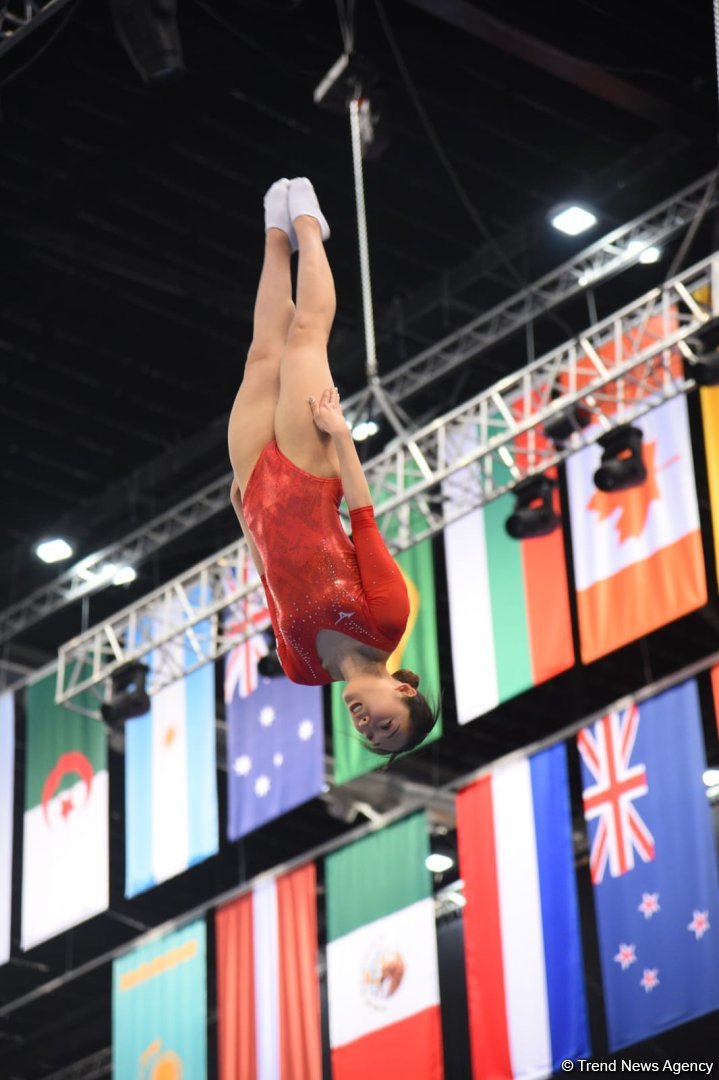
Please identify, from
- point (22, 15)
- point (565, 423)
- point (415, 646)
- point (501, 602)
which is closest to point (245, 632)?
point (415, 646)

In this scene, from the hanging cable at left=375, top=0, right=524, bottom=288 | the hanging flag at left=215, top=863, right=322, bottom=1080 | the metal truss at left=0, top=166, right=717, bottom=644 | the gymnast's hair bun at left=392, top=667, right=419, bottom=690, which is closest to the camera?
the gymnast's hair bun at left=392, top=667, right=419, bottom=690

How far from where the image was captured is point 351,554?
16.6 ft

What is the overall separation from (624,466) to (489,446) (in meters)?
0.66

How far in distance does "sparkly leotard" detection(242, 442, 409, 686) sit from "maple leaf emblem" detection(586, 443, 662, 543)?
4.07 m

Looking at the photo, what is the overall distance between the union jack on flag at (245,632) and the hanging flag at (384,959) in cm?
125

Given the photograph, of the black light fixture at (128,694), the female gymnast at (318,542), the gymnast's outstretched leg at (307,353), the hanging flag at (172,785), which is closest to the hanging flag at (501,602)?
the hanging flag at (172,785)

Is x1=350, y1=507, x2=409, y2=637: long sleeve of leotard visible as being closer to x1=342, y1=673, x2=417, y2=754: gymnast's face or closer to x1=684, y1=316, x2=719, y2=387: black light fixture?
x1=342, y1=673, x2=417, y2=754: gymnast's face

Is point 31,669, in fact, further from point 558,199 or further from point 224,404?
point 558,199

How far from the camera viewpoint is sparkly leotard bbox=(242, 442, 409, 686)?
4.98 m

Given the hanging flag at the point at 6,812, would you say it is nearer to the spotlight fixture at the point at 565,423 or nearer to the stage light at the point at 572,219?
the spotlight fixture at the point at 565,423

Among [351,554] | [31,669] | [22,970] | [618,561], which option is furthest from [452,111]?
[22,970]

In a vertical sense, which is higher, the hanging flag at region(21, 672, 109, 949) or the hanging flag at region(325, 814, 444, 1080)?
the hanging flag at region(21, 672, 109, 949)

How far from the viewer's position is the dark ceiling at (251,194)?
28.7ft

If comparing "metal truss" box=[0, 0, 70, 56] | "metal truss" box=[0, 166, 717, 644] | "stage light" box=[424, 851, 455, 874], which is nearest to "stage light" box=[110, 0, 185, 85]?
"metal truss" box=[0, 0, 70, 56]
